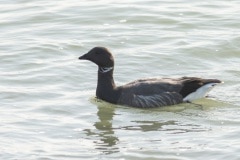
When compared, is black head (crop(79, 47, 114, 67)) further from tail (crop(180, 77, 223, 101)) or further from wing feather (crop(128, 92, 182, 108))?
tail (crop(180, 77, 223, 101))

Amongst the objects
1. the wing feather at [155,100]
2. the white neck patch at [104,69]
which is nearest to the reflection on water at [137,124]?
the wing feather at [155,100]

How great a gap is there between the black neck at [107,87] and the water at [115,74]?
141 mm

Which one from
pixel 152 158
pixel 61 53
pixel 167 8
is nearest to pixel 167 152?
pixel 152 158

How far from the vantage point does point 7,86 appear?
16.4m

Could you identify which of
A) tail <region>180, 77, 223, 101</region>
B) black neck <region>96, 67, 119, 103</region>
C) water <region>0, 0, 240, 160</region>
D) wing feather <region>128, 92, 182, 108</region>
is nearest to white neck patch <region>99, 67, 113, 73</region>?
black neck <region>96, 67, 119, 103</region>

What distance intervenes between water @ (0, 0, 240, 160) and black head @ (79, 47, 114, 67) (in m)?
0.63

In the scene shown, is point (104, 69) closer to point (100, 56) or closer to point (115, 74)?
point (100, 56)

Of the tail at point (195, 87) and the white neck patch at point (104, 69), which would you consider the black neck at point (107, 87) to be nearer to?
the white neck patch at point (104, 69)

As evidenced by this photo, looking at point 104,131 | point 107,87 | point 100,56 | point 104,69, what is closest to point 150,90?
point 107,87

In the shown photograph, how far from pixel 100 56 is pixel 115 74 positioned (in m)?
1.50

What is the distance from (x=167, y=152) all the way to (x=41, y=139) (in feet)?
6.56

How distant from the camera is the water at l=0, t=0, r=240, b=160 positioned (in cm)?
1299

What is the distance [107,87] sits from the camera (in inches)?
629

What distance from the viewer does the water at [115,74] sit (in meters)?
13.0
